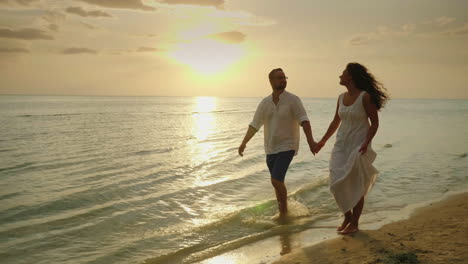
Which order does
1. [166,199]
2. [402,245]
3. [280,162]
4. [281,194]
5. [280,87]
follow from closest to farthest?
[402,245] < [280,87] < [280,162] < [281,194] < [166,199]

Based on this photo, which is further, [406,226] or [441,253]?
[406,226]

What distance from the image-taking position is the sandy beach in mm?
4086

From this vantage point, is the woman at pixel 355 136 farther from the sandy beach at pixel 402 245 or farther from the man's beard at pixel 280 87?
the man's beard at pixel 280 87

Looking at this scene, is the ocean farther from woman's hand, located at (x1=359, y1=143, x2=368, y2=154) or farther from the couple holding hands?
woman's hand, located at (x1=359, y1=143, x2=368, y2=154)

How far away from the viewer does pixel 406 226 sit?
5750 mm

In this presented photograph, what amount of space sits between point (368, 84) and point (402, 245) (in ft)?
6.62

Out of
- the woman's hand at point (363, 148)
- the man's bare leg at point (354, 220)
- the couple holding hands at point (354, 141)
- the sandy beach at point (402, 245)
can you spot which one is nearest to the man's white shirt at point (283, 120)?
the couple holding hands at point (354, 141)

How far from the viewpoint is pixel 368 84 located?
5.09 m

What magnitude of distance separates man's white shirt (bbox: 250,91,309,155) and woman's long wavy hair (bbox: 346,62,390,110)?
1.07 m

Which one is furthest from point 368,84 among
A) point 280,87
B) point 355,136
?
point 280,87

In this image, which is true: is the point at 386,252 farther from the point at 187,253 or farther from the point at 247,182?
the point at 247,182

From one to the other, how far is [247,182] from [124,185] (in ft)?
10.8

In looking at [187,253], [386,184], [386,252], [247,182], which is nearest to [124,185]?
[247,182]

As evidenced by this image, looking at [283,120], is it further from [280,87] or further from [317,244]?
[317,244]
